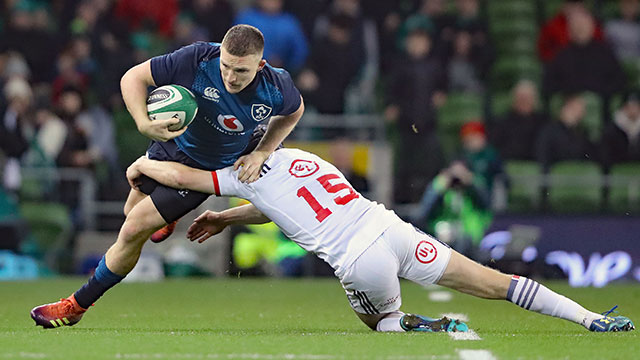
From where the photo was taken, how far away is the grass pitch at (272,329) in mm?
5852

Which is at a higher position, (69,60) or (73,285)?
(69,60)

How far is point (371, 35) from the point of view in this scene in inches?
645

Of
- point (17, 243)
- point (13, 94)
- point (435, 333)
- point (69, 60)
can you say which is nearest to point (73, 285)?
point (17, 243)

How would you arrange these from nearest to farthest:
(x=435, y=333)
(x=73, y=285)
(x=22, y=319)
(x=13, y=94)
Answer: (x=435, y=333) → (x=22, y=319) → (x=73, y=285) → (x=13, y=94)

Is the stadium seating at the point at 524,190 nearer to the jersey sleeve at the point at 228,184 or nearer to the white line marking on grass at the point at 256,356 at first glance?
the jersey sleeve at the point at 228,184

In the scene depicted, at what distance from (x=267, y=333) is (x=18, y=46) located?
9.60 meters

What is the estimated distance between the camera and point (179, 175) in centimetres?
716

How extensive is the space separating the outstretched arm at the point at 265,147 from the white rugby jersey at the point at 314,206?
0.05 m

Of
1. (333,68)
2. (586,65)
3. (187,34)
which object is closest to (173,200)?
(333,68)

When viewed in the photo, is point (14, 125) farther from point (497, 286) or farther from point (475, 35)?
point (497, 286)

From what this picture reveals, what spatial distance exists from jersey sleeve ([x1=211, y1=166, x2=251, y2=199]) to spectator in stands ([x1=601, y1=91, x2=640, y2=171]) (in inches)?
341

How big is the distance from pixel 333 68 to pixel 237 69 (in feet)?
27.2

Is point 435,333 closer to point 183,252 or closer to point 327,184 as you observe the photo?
point 327,184

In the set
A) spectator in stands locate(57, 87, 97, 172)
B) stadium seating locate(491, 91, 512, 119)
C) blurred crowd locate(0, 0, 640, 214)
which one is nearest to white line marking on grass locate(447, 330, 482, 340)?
blurred crowd locate(0, 0, 640, 214)
